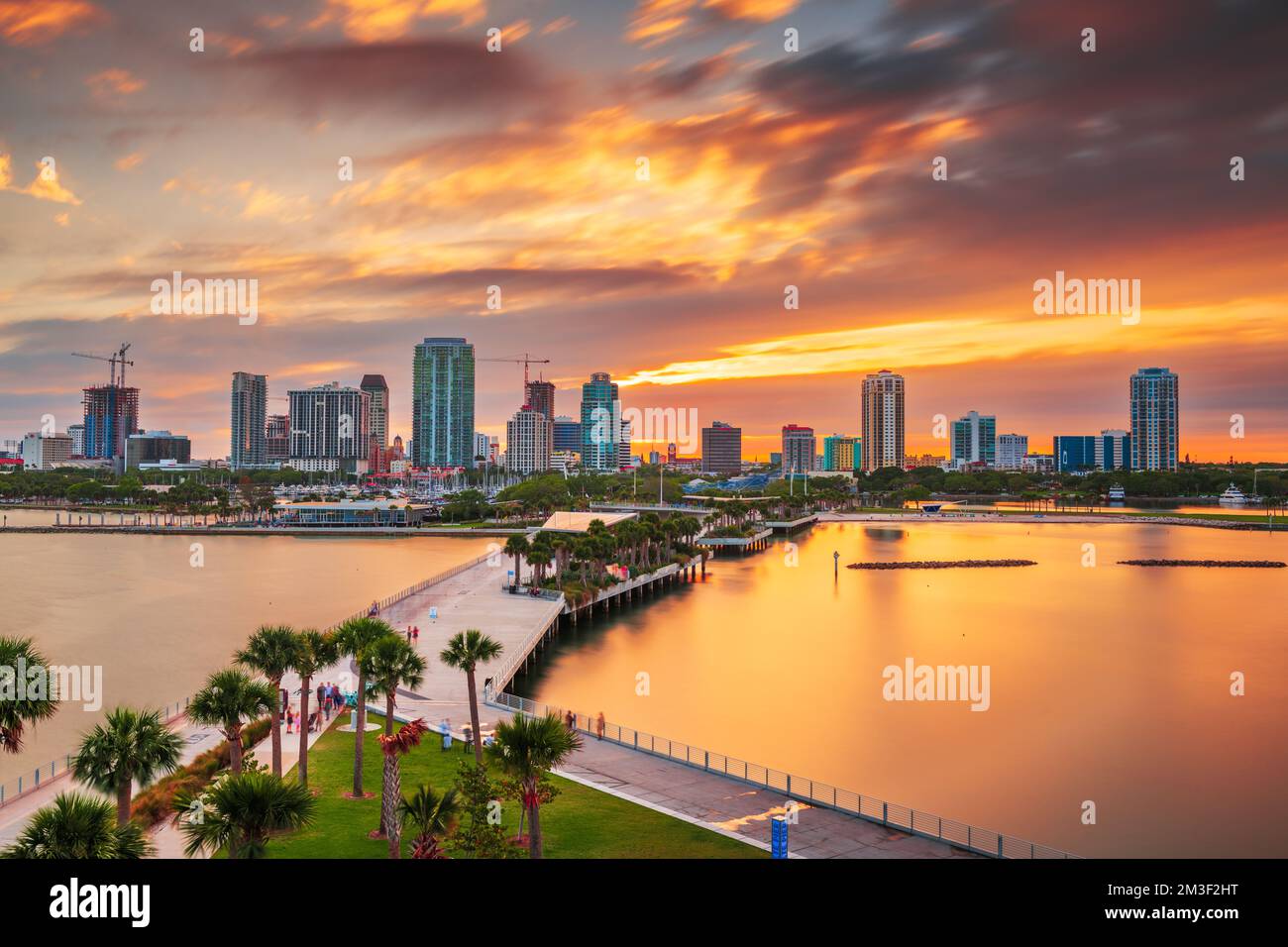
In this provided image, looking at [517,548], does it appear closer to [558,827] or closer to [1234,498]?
[558,827]

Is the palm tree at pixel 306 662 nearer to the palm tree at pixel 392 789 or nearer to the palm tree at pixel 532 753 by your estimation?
the palm tree at pixel 392 789

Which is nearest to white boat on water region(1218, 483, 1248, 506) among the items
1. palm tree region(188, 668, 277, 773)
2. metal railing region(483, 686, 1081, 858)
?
metal railing region(483, 686, 1081, 858)

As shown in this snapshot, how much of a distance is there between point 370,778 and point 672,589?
49466 mm

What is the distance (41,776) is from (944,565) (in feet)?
248

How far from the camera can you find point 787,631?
53.0 metres

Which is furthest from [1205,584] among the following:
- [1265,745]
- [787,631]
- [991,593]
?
[1265,745]

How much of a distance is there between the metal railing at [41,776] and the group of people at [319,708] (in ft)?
10.6

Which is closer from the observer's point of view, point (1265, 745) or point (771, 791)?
point (771, 791)

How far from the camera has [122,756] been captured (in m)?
15.2

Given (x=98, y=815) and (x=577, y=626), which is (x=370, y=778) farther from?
(x=577, y=626)

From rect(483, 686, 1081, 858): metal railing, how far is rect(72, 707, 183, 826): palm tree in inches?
374

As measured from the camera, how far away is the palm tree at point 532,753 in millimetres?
16672

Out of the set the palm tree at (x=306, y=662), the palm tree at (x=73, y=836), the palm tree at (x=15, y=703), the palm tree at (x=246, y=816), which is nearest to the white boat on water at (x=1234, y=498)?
the palm tree at (x=306, y=662)
